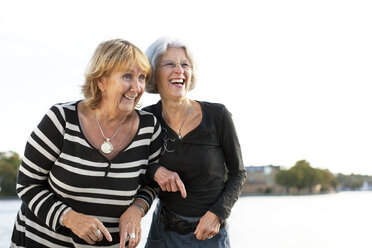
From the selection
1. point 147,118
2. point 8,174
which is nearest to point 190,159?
point 147,118

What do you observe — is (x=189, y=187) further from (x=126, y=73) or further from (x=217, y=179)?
(x=126, y=73)

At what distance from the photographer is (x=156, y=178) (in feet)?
6.86

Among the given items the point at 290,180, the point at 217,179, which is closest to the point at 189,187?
the point at 217,179

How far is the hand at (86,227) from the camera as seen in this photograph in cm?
188

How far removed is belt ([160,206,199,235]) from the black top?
39 mm

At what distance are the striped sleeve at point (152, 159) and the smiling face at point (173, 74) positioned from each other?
0.17m

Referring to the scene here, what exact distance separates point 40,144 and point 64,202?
Answer: 283mm

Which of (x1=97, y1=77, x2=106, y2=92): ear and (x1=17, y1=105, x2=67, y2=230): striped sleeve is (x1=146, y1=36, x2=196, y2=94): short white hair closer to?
(x1=97, y1=77, x2=106, y2=92): ear

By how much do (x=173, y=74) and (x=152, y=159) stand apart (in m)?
0.44

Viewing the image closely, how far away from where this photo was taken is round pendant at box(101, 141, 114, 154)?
203 cm

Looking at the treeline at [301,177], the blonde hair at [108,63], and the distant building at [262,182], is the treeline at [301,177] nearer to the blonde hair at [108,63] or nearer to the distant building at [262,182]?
the distant building at [262,182]

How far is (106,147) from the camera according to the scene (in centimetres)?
204

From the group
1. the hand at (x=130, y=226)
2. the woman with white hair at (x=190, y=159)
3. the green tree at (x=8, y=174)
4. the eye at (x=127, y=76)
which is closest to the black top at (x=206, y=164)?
the woman with white hair at (x=190, y=159)

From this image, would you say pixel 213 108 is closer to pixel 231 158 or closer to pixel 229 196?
pixel 231 158
